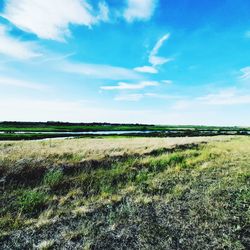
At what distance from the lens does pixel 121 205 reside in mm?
13453

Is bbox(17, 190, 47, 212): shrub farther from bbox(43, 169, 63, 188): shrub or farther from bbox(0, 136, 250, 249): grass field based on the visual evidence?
bbox(43, 169, 63, 188): shrub

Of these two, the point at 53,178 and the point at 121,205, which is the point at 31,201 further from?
the point at 53,178

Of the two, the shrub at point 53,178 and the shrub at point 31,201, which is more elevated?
the shrub at point 53,178

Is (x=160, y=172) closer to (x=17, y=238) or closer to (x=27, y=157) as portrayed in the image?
(x=27, y=157)

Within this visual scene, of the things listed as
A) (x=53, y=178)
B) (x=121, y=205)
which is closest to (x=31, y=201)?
(x=121, y=205)

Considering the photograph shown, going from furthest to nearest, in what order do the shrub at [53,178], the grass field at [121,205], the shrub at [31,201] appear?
the shrub at [53,178] → the shrub at [31,201] → the grass field at [121,205]

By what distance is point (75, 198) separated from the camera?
48.6 feet

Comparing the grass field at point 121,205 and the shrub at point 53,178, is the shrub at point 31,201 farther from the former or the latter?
the shrub at point 53,178

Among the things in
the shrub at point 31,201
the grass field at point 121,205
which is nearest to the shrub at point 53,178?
the grass field at point 121,205

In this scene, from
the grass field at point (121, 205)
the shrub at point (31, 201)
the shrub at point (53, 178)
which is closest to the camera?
the grass field at point (121, 205)

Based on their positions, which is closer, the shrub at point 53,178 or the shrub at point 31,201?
the shrub at point 31,201

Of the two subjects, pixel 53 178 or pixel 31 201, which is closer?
pixel 31 201

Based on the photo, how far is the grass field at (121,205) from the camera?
10044 mm

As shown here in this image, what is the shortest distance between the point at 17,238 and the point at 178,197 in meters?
7.25
